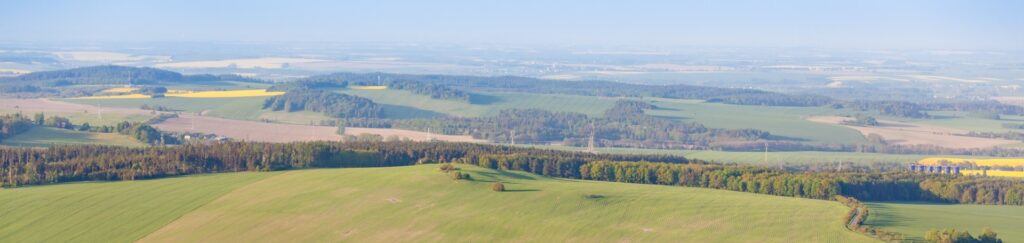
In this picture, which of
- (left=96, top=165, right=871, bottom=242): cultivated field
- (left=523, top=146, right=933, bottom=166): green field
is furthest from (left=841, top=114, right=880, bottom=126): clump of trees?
(left=96, top=165, right=871, bottom=242): cultivated field

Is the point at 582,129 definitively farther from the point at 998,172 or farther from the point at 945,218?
the point at 945,218

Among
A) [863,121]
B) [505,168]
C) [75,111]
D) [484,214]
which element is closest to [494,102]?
[863,121]

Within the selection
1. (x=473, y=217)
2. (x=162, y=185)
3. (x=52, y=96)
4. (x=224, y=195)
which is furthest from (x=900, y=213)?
(x=52, y=96)

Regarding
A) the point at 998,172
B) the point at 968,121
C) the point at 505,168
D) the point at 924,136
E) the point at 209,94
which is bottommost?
the point at 209,94

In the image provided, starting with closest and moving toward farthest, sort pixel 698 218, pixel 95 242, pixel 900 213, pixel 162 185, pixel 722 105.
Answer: pixel 95 242, pixel 698 218, pixel 900 213, pixel 162 185, pixel 722 105

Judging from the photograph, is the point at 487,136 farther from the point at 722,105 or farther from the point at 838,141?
the point at 722,105

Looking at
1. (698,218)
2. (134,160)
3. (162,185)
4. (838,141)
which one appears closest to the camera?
(698,218)
